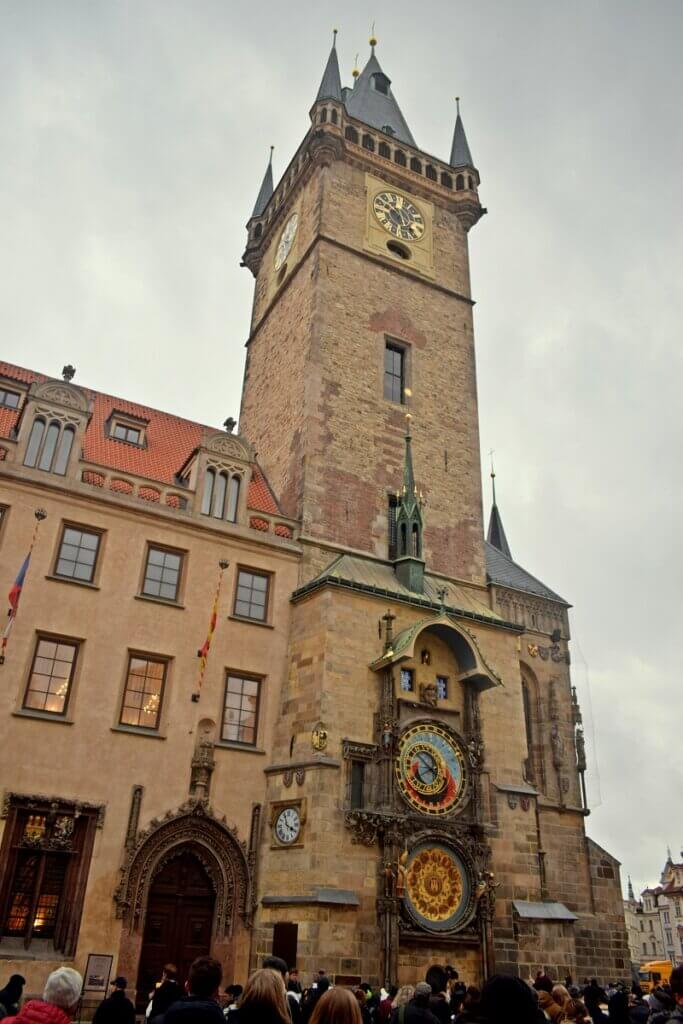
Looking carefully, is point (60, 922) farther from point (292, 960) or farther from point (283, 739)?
point (283, 739)

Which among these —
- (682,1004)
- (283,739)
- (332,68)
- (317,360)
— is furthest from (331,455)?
(682,1004)

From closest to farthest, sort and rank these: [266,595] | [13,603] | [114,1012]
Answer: [114,1012] → [13,603] → [266,595]

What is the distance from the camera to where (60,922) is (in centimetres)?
1577

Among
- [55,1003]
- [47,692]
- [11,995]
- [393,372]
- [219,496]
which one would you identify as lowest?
[11,995]

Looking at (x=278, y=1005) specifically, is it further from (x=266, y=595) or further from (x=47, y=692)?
(x=266, y=595)

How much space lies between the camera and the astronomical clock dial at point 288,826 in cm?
1756

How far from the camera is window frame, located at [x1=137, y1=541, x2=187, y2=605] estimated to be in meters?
19.1

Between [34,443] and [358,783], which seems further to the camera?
[34,443]

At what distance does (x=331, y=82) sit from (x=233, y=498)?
18036 mm

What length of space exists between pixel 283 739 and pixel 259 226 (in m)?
22.0

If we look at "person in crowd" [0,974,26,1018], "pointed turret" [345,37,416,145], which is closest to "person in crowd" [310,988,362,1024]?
"person in crowd" [0,974,26,1018]

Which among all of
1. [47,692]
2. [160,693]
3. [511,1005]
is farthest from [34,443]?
[511,1005]

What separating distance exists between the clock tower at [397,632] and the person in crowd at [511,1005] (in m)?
14.0

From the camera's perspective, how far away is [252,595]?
2070cm
